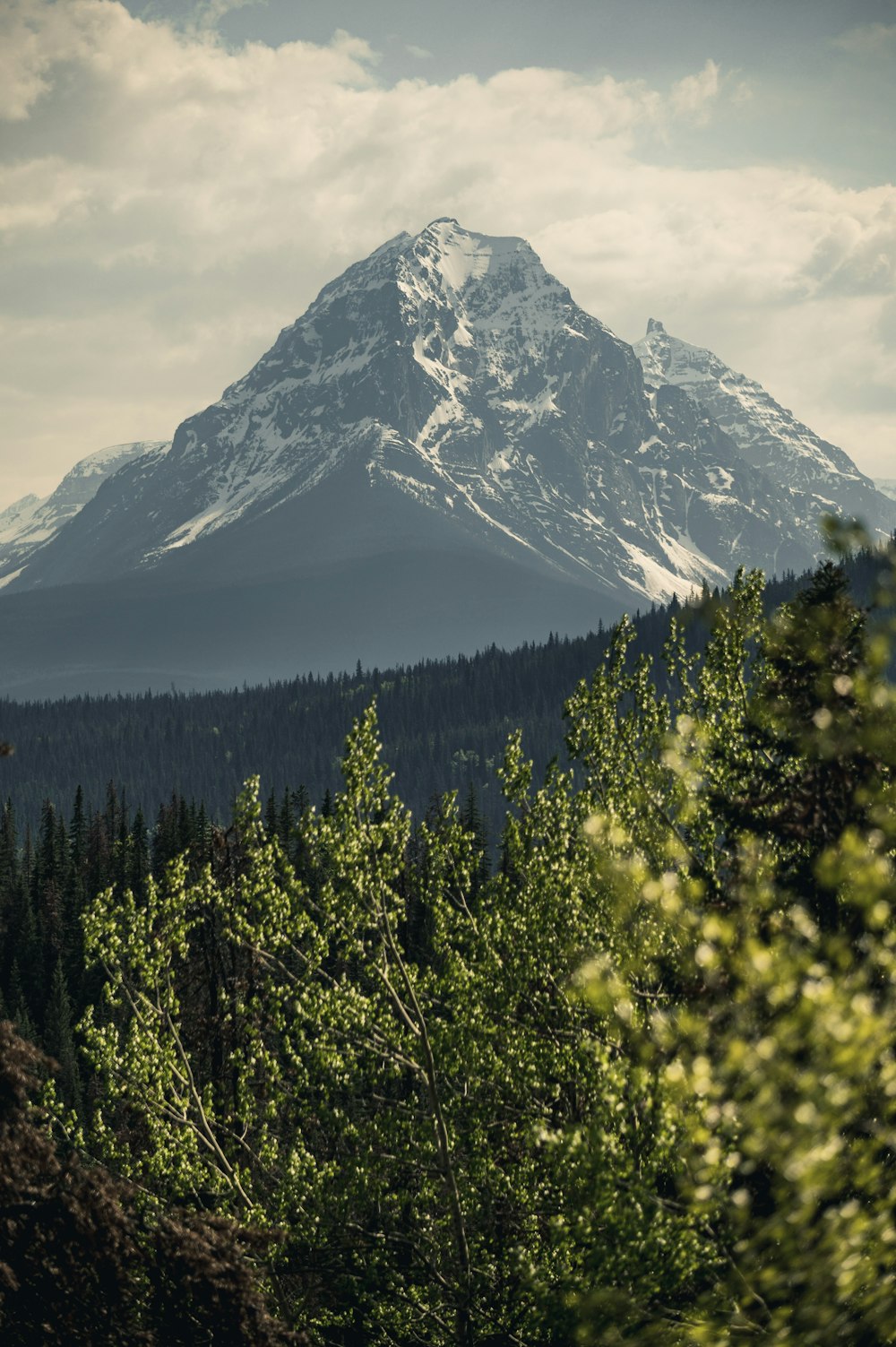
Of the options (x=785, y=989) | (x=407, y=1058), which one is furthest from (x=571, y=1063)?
(x=785, y=989)

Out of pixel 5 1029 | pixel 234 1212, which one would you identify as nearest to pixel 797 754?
pixel 5 1029

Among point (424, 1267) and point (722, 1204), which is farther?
point (424, 1267)

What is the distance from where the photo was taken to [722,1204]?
1177 cm

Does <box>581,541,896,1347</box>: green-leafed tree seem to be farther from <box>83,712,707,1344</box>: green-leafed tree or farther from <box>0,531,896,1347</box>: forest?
<box>83,712,707,1344</box>: green-leafed tree

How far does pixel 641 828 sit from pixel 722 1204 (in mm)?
7323

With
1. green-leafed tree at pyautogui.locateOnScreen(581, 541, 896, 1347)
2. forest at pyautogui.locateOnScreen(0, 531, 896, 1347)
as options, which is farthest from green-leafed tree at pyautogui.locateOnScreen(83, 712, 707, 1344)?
green-leafed tree at pyautogui.locateOnScreen(581, 541, 896, 1347)

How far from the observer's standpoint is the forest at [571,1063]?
37.0 ft

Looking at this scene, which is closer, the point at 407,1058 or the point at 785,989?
the point at 785,989

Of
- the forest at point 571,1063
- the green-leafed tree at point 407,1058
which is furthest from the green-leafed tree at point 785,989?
the green-leafed tree at point 407,1058

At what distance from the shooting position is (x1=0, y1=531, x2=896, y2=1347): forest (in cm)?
1127

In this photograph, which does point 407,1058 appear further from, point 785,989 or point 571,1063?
point 785,989

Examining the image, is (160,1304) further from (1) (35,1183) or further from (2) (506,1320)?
(2) (506,1320)

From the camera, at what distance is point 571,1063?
17.7m

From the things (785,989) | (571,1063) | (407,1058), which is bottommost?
(407,1058)
